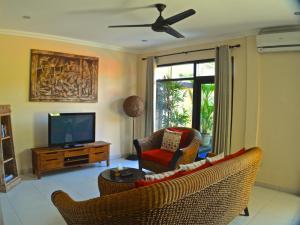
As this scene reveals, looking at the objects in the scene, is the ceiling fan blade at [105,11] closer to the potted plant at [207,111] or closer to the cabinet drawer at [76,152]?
the potted plant at [207,111]

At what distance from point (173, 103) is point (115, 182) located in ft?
10.1

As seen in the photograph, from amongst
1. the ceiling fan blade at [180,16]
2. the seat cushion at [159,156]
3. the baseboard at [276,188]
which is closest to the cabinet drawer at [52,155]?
the seat cushion at [159,156]

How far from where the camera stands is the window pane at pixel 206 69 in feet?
15.6

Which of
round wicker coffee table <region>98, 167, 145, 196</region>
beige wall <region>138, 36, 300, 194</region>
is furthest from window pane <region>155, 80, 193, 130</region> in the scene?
round wicker coffee table <region>98, 167, 145, 196</region>

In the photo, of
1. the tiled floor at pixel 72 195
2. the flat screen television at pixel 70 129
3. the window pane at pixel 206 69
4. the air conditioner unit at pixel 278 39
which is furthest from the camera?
the window pane at pixel 206 69

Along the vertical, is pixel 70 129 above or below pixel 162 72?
below

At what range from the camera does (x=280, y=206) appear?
330 centimetres

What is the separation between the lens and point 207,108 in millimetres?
4875

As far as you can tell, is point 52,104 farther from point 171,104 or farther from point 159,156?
point 171,104

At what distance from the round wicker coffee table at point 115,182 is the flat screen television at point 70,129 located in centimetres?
183

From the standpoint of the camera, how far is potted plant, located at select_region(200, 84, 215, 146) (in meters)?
4.81

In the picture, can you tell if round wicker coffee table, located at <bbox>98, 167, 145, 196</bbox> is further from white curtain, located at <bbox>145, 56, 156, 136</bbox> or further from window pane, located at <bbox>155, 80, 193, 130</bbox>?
white curtain, located at <bbox>145, 56, 156, 136</bbox>

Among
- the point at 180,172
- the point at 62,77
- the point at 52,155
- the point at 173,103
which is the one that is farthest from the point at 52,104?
the point at 180,172

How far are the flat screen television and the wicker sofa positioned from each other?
2841mm
